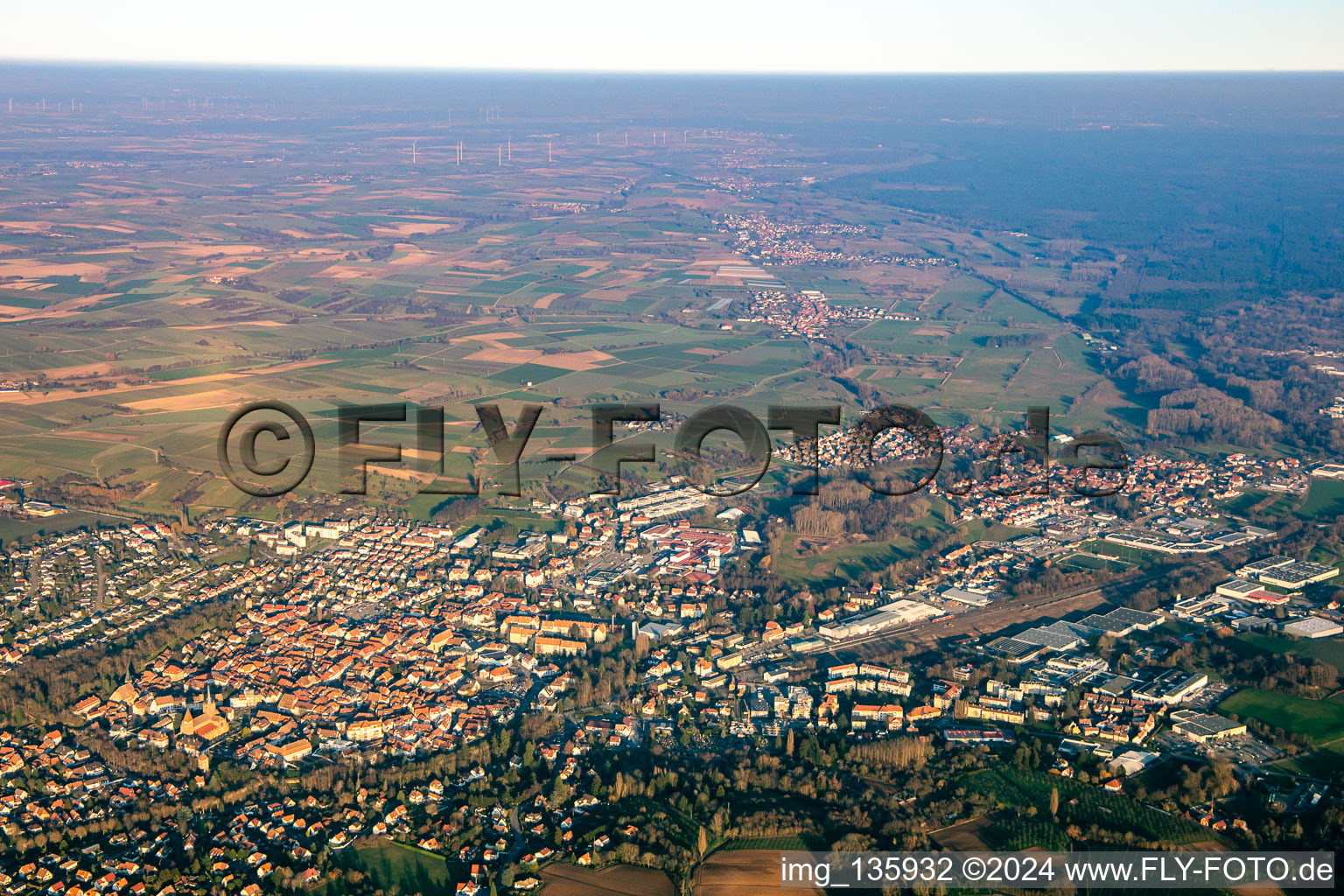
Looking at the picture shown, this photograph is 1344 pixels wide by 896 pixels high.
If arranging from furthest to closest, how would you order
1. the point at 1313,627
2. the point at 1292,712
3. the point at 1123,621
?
the point at 1123,621 → the point at 1313,627 → the point at 1292,712

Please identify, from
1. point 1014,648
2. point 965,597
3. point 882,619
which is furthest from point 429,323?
point 1014,648

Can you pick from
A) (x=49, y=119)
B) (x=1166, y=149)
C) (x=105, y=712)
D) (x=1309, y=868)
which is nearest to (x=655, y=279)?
(x=105, y=712)

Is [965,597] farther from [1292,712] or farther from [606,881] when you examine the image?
[606,881]

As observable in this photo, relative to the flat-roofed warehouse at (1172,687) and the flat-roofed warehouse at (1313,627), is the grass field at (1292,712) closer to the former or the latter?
the flat-roofed warehouse at (1172,687)

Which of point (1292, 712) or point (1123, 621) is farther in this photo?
point (1123, 621)

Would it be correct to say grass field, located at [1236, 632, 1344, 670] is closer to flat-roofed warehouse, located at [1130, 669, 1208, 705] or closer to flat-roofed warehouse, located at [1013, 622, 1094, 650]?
flat-roofed warehouse, located at [1130, 669, 1208, 705]

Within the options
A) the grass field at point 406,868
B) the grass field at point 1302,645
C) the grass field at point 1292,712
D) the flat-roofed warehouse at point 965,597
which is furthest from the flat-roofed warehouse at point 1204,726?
the grass field at point 406,868

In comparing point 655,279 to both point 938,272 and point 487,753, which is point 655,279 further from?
point 487,753
